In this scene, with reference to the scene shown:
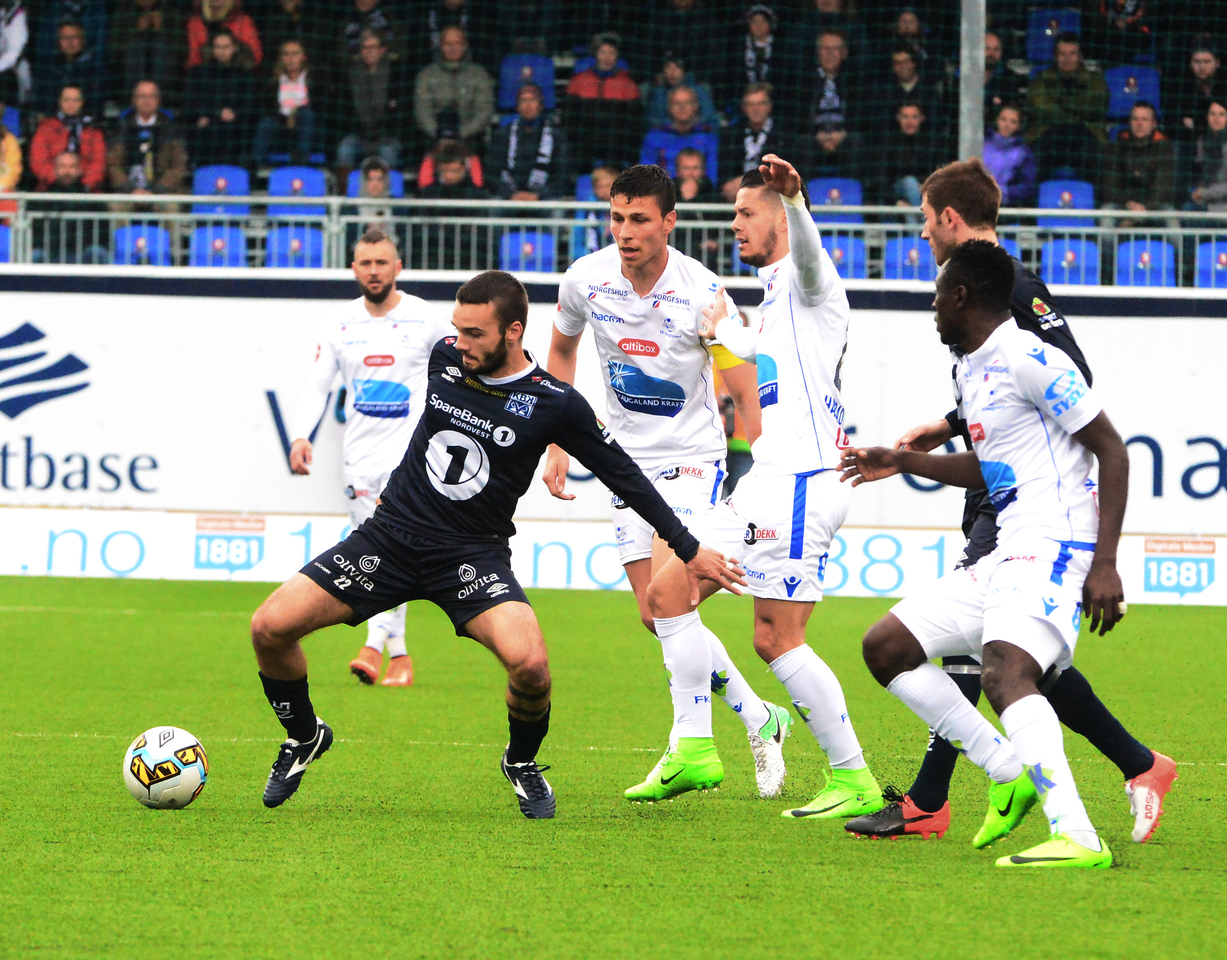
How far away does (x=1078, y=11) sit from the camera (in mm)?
15727

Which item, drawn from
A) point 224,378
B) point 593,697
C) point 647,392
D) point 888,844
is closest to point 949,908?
point 888,844

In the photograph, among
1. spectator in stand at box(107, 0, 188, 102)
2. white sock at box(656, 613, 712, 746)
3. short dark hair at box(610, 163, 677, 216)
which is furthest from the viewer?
spectator in stand at box(107, 0, 188, 102)

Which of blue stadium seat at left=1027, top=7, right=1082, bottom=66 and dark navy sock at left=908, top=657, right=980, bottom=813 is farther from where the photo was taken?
blue stadium seat at left=1027, top=7, right=1082, bottom=66

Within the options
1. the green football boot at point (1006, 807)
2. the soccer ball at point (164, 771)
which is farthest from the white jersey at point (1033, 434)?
the soccer ball at point (164, 771)

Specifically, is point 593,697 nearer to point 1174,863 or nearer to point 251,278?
point 1174,863

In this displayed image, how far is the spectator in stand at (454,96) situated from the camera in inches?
602

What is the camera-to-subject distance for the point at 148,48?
1599 centimetres

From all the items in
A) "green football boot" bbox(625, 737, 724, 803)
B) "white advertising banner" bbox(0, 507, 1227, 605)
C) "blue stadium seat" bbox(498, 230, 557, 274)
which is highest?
"blue stadium seat" bbox(498, 230, 557, 274)

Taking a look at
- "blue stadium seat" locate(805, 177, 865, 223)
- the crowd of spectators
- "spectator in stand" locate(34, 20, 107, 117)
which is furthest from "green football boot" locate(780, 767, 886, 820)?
"spectator in stand" locate(34, 20, 107, 117)

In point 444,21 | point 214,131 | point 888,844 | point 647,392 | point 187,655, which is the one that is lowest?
point 187,655

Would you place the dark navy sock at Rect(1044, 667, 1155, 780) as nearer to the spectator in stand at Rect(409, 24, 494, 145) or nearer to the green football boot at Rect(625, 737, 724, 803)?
the green football boot at Rect(625, 737, 724, 803)

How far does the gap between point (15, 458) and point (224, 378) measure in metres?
1.86

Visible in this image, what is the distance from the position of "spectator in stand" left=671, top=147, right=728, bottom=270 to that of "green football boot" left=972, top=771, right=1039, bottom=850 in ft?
29.7

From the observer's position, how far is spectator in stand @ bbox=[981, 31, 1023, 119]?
579 inches
